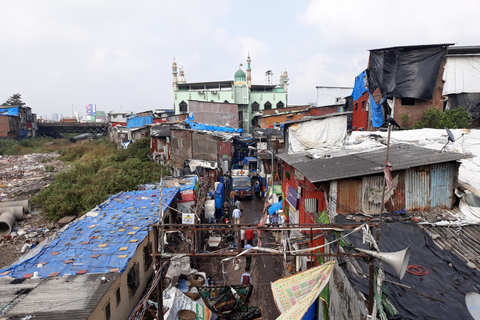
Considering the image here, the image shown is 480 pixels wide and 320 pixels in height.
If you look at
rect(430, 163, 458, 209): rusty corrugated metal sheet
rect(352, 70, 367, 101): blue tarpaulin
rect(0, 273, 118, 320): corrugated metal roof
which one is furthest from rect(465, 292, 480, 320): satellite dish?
rect(352, 70, 367, 101): blue tarpaulin

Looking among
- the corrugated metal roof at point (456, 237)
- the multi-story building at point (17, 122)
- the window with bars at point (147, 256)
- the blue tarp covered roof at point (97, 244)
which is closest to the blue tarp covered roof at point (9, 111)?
the multi-story building at point (17, 122)

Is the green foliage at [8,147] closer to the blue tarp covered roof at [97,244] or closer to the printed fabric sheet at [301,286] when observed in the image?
the blue tarp covered roof at [97,244]

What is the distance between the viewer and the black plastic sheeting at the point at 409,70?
1761 cm

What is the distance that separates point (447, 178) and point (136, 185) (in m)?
18.9

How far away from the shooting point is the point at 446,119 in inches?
695

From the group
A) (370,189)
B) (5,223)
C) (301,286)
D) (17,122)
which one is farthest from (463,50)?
(17,122)

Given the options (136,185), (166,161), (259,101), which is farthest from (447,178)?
(259,101)

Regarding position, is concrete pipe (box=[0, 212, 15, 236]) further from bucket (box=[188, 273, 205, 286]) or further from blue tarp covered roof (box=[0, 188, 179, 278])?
bucket (box=[188, 273, 205, 286])

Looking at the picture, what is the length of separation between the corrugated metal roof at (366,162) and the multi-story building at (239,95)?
43.1 m

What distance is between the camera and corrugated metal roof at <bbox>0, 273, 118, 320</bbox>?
587cm

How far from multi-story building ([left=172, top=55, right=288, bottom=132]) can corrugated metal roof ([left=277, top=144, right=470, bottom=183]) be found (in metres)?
43.1

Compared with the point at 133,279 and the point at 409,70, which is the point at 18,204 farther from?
the point at 409,70

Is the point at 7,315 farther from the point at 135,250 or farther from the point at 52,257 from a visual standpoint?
the point at 135,250

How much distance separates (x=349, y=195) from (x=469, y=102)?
1461cm
